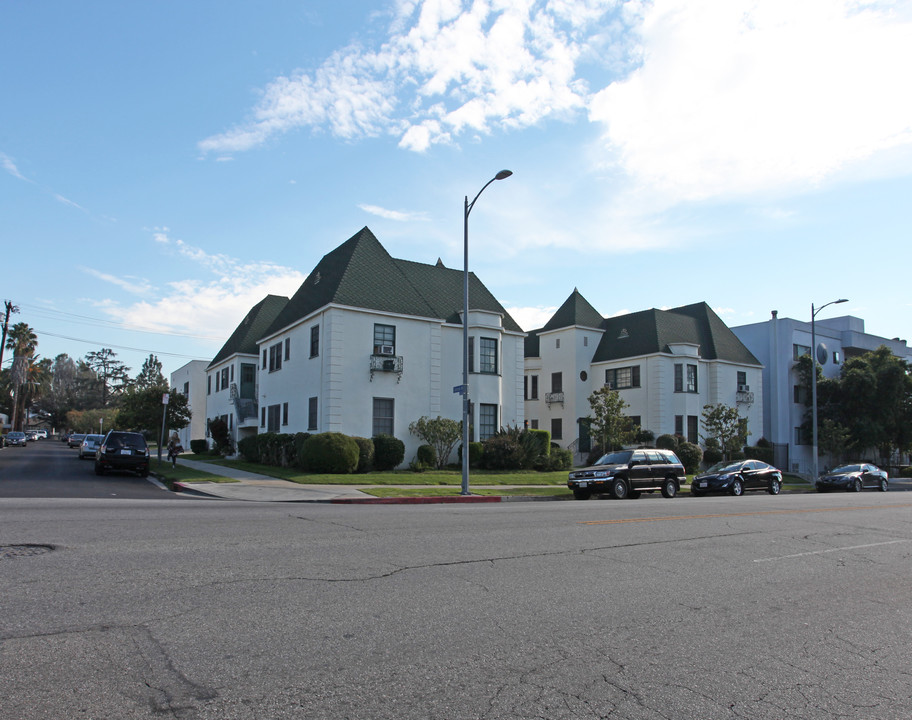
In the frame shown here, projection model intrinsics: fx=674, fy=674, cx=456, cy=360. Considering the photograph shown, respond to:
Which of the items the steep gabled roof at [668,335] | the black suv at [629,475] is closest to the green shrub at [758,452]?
the steep gabled roof at [668,335]

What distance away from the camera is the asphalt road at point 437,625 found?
162 inches

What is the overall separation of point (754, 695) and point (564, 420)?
40.5 meters

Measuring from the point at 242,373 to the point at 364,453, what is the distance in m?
18.3

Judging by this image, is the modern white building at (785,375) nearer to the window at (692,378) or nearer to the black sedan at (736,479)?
the window at (692,378)

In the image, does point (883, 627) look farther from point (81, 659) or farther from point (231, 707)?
point (81, 659)

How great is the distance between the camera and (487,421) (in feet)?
106

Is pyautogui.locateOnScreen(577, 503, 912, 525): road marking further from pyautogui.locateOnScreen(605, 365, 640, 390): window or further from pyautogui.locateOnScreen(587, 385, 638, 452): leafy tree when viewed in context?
pyautogui.locateOnScreen(605, 365, 640, 390): window

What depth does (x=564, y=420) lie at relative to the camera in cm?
4456

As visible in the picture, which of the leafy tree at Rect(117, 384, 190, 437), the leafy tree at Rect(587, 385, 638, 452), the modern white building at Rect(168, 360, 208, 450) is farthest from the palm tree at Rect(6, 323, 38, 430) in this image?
the leafy tree at Rect(587, 385, 638, 452)

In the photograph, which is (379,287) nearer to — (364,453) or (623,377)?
(364,453)

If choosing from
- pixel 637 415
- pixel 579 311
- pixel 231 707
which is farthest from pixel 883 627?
pixel 579 311

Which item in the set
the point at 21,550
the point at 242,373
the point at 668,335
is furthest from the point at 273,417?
the point at 21,550

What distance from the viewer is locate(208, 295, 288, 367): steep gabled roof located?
138 feet

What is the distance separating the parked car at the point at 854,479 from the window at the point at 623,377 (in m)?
12.9
